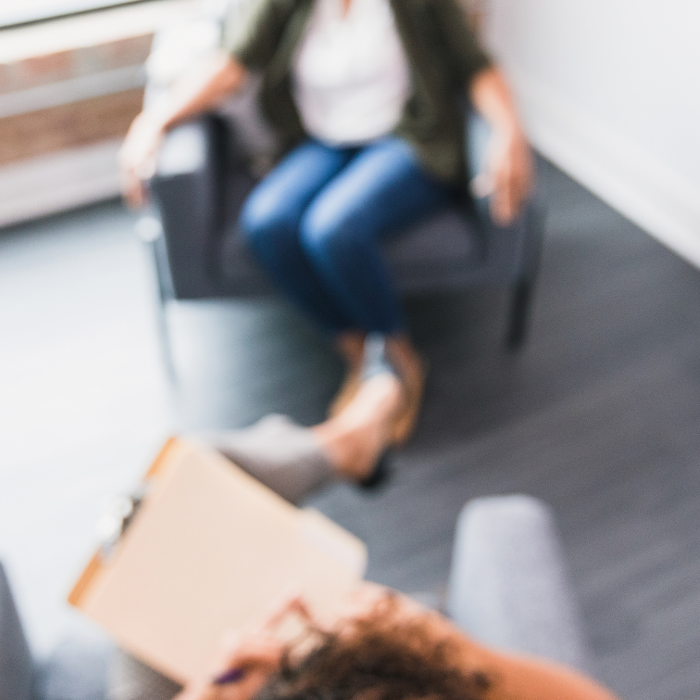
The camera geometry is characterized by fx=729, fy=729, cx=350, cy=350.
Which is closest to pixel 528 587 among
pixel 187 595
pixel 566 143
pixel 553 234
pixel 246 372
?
pixel 187 595

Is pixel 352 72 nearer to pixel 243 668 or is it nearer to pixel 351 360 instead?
pixel 351 360

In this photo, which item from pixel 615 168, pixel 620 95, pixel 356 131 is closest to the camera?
pixel 356 131

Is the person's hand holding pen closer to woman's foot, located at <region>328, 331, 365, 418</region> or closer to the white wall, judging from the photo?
woman's foot, located at <region>328, 331, 365, 418</region>

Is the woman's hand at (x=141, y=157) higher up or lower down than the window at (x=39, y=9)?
lower down

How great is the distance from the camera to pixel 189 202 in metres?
1.65

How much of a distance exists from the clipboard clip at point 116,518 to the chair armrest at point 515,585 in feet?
1.53

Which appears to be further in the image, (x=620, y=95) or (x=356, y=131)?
(x=620, y=95)

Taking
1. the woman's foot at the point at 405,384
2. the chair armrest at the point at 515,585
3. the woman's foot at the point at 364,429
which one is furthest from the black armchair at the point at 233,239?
the chair armrest at the point at 515,585

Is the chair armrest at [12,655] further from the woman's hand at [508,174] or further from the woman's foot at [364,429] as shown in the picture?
the woman's hand at [508,174]

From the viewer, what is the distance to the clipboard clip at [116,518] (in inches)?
38.2

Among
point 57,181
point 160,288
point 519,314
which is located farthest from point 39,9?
point 519,314

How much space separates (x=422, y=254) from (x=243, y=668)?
43.0 inches

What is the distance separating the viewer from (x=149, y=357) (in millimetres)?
2023

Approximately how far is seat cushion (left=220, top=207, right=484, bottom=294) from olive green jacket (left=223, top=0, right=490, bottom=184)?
4.9 inches
